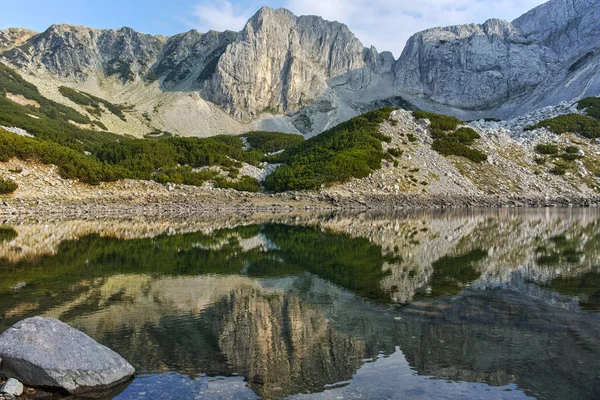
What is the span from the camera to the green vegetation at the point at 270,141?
104219mm

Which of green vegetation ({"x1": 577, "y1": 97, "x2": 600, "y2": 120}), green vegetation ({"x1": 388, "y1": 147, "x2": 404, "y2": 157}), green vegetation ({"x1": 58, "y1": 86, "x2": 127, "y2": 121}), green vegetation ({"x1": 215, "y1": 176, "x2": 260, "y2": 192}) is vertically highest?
green vegetation ({"x1": 58, "y1": 86, "x2": 127, "y2": 121})

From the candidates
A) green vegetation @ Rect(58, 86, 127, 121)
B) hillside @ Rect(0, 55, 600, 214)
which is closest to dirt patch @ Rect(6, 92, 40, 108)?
green vegetation @ Rect(58, 86, 127, 121)

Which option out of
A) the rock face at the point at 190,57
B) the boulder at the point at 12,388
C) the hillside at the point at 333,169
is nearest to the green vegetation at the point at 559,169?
the hillside at the point at 333,169

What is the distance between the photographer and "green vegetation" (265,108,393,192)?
60469mm

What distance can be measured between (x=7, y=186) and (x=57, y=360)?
44717 mm

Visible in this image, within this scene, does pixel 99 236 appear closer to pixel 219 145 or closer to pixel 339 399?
pixel 339 399

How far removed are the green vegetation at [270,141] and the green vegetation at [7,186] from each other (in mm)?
61131

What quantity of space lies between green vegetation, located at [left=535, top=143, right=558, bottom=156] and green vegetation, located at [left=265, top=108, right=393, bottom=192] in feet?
86.7

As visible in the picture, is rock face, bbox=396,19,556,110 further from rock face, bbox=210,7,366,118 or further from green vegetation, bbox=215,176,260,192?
green vegetation, bbox=215,176,260,192

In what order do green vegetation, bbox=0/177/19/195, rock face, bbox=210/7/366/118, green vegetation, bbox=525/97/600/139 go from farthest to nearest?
rock face, bbox=210/7/366/118 < green vegetation, bbox=525/97/600/139 < green vegetation, bbox=0/177/19/195

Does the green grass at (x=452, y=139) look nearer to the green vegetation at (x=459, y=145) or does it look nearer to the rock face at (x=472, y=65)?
the green vegetation at (x=459, y=145)

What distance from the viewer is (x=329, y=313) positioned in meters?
11.2

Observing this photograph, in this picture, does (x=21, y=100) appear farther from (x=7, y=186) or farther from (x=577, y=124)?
(x=577, y=124)

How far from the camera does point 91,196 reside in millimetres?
48469
